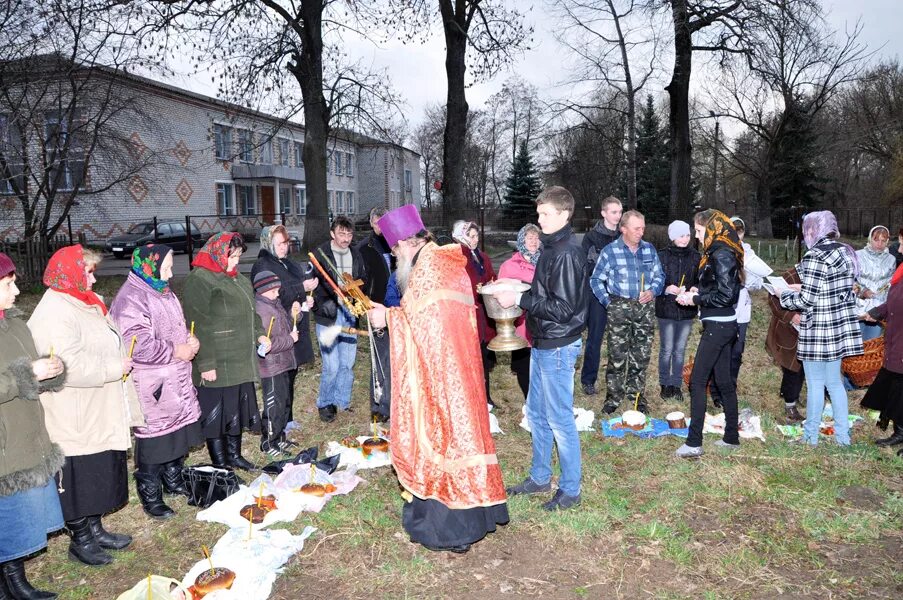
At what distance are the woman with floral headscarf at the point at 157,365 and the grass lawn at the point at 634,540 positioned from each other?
16.5 inches

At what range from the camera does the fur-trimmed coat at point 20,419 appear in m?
3.19

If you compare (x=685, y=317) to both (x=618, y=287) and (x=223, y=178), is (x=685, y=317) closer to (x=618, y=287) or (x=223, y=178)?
(x=618, y=287)

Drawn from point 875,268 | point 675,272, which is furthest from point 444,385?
point 875,268

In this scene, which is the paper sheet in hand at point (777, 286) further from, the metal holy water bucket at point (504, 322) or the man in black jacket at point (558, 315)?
the metal holy water bucket at point (504, 322)

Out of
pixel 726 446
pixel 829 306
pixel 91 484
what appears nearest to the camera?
pixel 91 484

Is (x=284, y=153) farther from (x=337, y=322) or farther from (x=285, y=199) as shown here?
(x=337, y=322)

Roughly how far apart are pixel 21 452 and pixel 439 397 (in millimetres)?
2200

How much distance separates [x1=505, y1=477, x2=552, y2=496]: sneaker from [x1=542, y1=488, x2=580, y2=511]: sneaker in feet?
0.76

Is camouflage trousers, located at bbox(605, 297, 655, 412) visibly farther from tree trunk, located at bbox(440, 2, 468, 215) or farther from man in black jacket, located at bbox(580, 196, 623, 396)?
tree trunk, located at bbox(440, 2, 468, 215)

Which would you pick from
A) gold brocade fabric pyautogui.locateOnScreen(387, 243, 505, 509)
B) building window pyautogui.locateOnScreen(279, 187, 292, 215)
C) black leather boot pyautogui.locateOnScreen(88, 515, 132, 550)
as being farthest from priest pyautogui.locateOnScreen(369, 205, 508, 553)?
building window pyautogui.locateOnScreen(279, 187, 292, 215)

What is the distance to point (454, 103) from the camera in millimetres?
13648

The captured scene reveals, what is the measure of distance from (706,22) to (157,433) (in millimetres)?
15934

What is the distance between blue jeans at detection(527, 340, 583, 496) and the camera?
4184 millimetres

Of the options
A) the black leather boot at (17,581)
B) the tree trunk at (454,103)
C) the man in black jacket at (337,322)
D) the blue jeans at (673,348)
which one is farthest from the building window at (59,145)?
the blue jeans at (673,348)
